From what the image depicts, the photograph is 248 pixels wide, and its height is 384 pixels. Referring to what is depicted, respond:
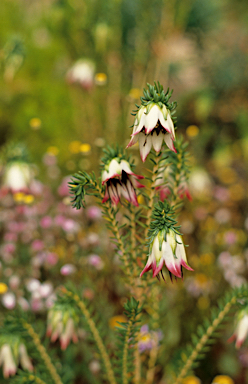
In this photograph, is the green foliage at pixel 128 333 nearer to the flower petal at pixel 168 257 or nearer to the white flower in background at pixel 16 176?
the flower petal at pixel 168 257

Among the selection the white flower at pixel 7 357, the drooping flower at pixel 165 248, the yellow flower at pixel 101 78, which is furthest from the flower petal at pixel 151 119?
the yellow flower at pixel 101 78

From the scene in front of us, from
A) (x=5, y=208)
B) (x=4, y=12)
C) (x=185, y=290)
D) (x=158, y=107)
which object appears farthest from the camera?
(x=4, y=12)

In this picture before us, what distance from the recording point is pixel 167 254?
431mm

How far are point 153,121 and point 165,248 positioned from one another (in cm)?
16

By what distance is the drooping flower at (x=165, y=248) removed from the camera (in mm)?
429

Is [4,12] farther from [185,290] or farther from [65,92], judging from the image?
[185,290]

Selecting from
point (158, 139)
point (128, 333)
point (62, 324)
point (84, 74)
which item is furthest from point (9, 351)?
point (84, 74)

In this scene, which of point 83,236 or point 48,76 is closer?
point 83,236

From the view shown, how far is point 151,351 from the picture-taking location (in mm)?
794

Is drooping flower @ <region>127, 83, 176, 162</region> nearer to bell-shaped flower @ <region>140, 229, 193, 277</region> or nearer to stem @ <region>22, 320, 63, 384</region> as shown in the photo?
bell-shaped flower @ <region>140, 229, 193, 277</region>

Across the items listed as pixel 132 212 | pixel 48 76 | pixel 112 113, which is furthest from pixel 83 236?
pixel 48 76

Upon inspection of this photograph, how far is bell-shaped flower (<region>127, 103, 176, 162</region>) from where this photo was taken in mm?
415

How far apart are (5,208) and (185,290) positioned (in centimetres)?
71

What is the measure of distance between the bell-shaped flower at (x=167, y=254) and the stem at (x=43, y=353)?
34cm
